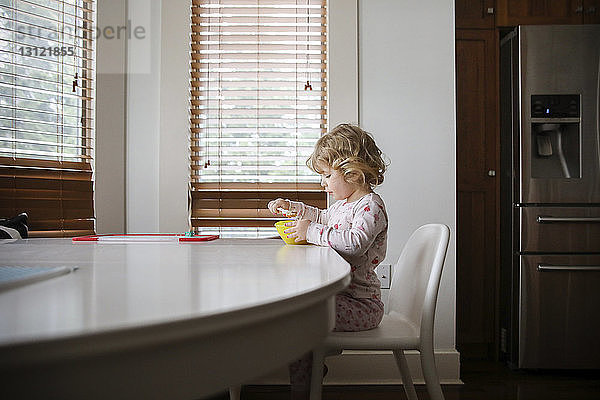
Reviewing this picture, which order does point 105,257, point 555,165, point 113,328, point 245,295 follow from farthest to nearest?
point 555,165 < point 105,257 < point 245,295 < point 113,328

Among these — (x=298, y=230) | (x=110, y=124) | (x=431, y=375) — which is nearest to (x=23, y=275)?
→ (x=298, y=230)

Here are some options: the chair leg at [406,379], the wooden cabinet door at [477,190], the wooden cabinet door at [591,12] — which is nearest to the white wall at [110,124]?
the chair leg at [406,379]

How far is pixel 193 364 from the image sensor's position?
531mm

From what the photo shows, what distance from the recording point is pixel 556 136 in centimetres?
324

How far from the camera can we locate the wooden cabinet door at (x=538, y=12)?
3477 mm

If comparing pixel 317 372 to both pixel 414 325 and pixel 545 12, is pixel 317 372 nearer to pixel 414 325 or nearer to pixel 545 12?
pixel 414 325

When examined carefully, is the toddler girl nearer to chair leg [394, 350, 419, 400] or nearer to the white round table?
chair leg [394, 350, 419, 400]

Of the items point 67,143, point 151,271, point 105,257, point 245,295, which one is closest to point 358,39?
point 67,143

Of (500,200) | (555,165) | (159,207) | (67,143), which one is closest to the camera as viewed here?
(67,143)

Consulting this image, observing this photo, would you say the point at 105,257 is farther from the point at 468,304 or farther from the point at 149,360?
the point at 468,304

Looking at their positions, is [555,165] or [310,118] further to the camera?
[555,165]

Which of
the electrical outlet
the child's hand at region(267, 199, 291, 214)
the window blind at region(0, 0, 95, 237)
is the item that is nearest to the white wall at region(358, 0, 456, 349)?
the electrical outlet

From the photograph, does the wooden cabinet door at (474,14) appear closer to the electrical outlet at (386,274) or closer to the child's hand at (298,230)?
the electrical outlet at (386,274)

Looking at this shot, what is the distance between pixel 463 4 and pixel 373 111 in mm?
1068
